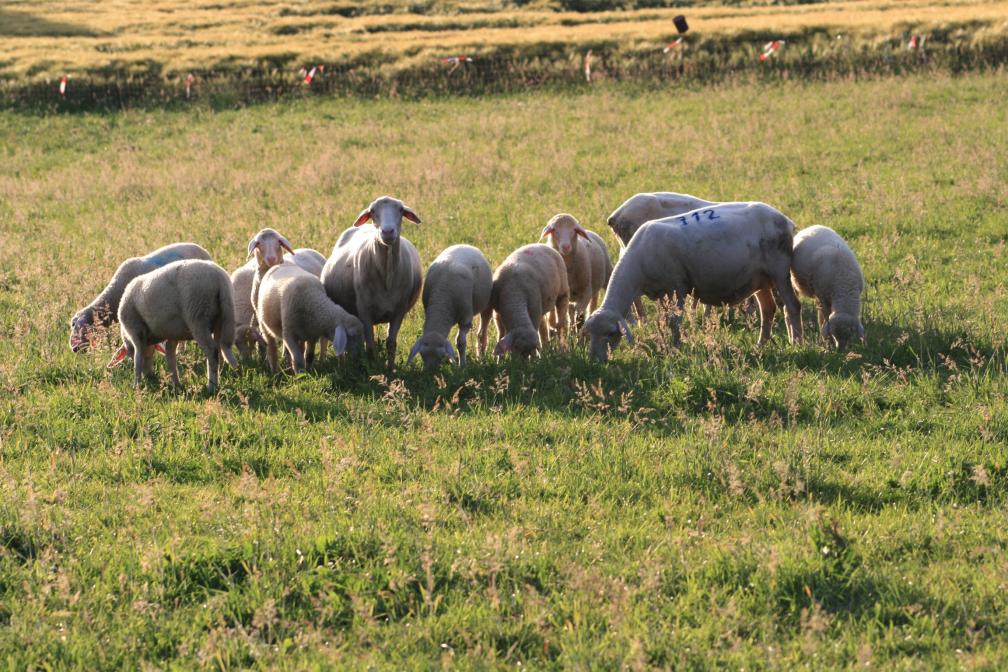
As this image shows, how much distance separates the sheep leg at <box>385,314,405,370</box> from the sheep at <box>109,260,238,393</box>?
1293 mm

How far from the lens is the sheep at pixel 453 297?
33.3 ft

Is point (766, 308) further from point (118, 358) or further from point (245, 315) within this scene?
point (118, 358)

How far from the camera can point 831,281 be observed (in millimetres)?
10148

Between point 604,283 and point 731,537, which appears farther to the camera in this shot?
point 604,283

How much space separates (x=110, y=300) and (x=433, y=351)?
3.33 m

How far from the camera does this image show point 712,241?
1034 centimetres

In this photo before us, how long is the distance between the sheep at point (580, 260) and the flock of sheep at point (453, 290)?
0.12 ft

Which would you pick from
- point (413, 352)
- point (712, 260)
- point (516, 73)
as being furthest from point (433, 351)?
point (516, 73)

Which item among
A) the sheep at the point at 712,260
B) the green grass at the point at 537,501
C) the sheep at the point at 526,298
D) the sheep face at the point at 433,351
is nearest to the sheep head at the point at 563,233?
the sheep at the point at 526,298

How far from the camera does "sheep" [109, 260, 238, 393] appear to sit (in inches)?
377

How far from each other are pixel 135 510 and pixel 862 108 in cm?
2091

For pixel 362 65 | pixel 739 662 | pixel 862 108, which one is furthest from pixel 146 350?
pixel 362 65

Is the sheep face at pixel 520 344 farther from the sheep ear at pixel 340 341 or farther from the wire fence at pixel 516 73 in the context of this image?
the wire fence at pixel 516 73

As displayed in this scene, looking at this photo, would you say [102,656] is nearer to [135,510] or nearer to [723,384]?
[135,510]
